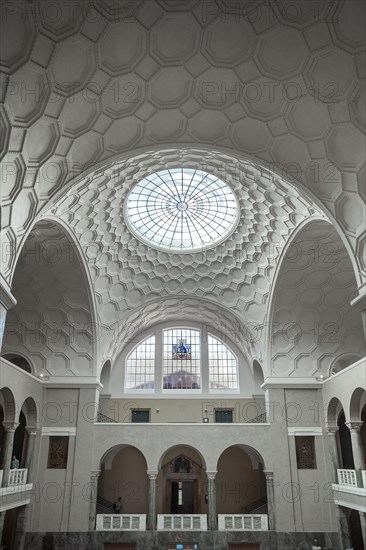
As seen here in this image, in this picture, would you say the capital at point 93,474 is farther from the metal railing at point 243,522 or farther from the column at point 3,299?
the column at point 3,299

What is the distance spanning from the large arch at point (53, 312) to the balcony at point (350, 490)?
14.3m

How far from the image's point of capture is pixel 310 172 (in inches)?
585

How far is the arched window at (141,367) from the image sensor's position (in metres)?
31.2

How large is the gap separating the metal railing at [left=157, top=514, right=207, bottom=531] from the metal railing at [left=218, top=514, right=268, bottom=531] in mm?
949

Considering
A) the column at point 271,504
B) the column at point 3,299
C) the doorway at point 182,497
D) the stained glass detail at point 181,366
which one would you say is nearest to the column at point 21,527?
the doorway at point 182,497

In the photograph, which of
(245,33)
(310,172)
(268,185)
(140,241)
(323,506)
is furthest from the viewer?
(140,241)

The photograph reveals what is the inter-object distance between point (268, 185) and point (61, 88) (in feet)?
34.0

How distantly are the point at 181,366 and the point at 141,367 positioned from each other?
2.76 metres

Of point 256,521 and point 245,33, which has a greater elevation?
point 245,33

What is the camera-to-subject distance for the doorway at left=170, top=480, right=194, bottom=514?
28.9 meters

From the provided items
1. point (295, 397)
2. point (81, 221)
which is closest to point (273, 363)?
point (295, 397)

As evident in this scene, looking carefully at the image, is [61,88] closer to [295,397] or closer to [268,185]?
[268,185]

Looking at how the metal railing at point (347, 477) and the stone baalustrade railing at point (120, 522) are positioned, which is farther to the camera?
the stone baalustrade railing at point (120, 522)

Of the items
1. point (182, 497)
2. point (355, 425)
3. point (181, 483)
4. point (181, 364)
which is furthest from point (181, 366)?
point (355, 425)
